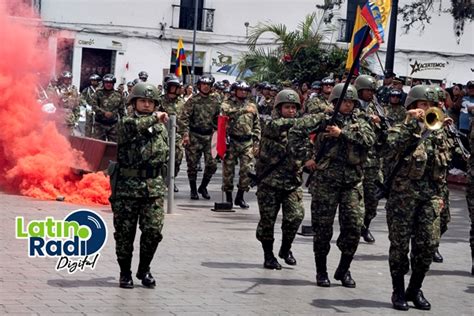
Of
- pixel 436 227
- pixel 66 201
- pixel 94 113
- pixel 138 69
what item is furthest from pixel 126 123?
pixel 138 69

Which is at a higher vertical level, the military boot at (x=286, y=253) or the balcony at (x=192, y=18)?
the balcony at (x=192, y=18)

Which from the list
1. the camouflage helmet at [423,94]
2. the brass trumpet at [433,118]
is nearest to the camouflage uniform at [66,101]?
the camouflage helmet at [423,94]

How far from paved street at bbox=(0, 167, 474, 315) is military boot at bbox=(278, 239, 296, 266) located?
0.56ft

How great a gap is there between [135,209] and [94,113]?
9.87m

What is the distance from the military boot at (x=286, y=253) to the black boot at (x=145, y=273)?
2.02 meters

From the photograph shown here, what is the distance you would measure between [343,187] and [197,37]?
33987 millimetres

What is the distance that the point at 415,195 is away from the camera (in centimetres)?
902

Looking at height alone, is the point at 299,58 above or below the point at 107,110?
above

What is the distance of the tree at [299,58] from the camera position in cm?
2527

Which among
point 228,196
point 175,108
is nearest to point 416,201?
point 228,196

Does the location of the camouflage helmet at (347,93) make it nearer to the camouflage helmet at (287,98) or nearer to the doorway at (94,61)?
the camouflage helmet at (287,98)

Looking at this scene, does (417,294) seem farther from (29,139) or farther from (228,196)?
(29,139)

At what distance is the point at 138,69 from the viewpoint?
41.8 meters

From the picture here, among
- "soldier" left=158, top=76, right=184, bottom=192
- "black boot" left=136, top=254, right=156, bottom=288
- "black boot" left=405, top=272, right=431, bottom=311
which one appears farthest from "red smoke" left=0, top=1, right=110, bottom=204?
"black boot" left=405, top=272, right=431, bottom=311
